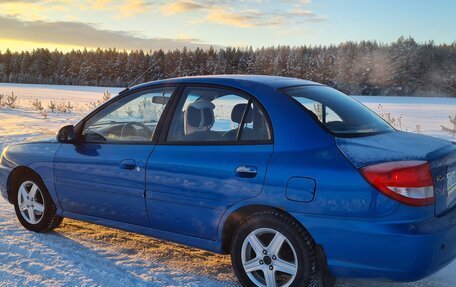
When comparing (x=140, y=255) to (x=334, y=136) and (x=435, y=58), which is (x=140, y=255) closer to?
(x=334, y=136)

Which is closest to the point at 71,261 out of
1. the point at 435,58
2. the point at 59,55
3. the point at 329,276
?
the point at 329,276

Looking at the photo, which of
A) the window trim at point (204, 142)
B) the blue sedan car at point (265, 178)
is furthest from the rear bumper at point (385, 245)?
the window trim at point (204, 142)

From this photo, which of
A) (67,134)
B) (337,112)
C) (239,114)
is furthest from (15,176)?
(337,112)

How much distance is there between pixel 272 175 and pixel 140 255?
1751 mm

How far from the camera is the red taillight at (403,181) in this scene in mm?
2900

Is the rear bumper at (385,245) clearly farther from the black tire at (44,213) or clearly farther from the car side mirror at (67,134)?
the black tire at (44,213)

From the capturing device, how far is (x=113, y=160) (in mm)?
4145

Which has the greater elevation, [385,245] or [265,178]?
[265,178]

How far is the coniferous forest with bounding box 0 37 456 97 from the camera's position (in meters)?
70.1

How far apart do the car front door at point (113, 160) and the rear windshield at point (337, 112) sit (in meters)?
1.16

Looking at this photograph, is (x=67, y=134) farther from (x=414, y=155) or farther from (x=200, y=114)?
(x=414, y=155)

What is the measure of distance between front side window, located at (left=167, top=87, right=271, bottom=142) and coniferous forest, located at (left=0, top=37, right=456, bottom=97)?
6300cm

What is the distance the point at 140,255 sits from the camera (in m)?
4.36

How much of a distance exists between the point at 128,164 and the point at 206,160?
0.80 m
